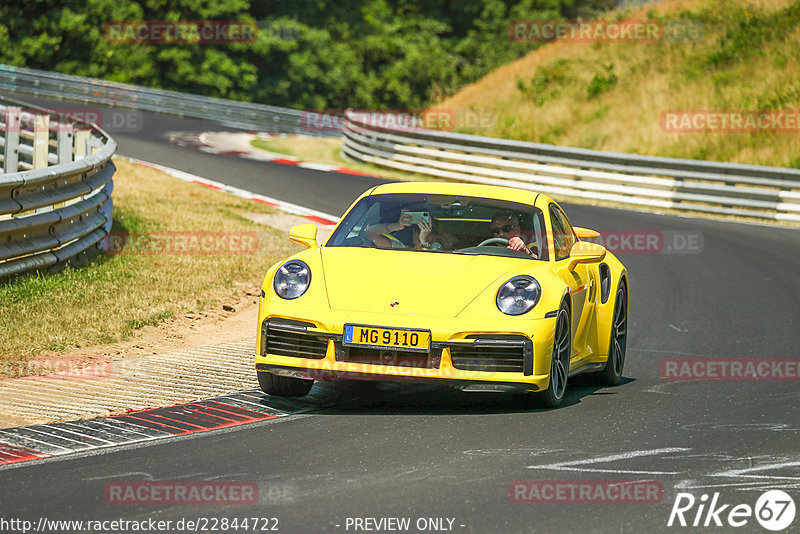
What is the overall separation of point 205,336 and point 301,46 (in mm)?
45695

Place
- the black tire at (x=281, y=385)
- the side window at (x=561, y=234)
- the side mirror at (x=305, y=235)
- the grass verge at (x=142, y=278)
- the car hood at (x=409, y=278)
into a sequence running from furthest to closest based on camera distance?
the grass verge at (x=142, y=278), the side window at (x=561, y=234), the side mirror at (x=305, y=235), the black tire at (x=281, y=385), the car hood at (x=409, y=278)

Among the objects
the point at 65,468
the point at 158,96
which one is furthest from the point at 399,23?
the point at 65,468

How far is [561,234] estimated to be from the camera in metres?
8.34

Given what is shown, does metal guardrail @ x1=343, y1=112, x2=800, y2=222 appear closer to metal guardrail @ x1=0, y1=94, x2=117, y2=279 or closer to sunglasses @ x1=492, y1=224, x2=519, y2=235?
metal guardrail @ x1=0, y1=94, x2=117, y2=279

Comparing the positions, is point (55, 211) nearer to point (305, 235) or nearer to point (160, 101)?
point (305, 235)

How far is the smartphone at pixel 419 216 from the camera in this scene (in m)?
8.05

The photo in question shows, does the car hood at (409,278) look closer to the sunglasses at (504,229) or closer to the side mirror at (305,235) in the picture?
the side mirror at (305,235)

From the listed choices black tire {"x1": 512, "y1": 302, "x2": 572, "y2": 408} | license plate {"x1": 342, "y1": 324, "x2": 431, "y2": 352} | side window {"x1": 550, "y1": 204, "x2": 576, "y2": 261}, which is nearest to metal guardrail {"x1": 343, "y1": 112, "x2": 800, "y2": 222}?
side window {"x1": 550, "y1": 204, "x2": 576, "y2": 261}

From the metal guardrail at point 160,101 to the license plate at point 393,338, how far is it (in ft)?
107

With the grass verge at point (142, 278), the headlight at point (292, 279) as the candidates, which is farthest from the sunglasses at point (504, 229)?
the grass verge at point (142, 278)

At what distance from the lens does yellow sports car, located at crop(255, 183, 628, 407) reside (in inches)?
267

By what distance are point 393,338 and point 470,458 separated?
3.65 ft

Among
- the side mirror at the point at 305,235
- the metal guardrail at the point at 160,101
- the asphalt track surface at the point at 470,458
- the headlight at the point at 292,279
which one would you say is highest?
the side mirror at the point at 305,235

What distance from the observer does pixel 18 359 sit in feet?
27.4
